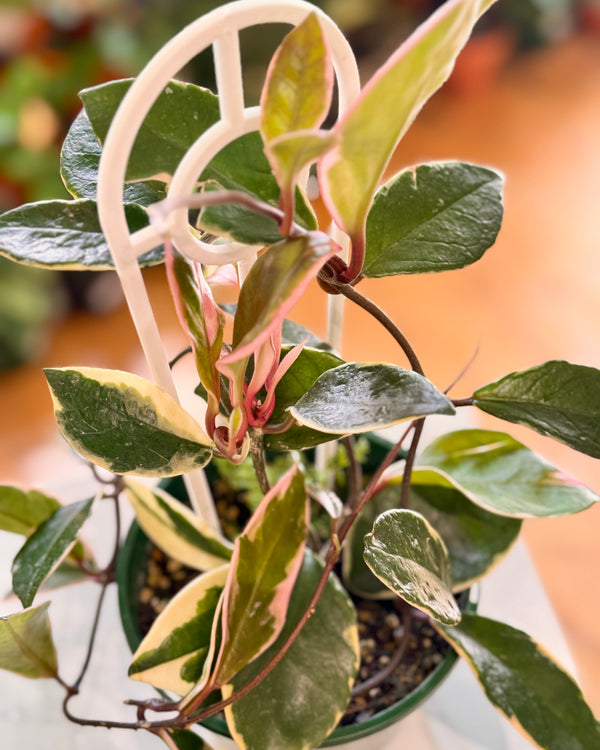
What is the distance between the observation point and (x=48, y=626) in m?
0.49

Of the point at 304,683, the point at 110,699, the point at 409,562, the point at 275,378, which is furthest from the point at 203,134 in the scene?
→ the point at 110,699

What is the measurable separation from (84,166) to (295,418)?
0.17 meters

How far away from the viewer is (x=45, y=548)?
1.55 feet

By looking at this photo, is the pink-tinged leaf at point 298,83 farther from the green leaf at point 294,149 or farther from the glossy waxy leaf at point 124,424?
the glossy waxy leaf at point 124,424

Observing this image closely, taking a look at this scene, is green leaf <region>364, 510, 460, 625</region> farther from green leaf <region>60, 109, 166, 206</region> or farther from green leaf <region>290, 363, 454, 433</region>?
green leaf <region>60, 109, 166, 206</region>

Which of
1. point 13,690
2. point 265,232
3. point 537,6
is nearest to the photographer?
point 265,232

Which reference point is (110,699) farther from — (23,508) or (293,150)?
(293,150)

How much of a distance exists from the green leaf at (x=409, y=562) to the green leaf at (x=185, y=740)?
0.19 m

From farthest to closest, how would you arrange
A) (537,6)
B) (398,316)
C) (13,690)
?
1. (537,6)
2. (398,316)
3. (13,690)

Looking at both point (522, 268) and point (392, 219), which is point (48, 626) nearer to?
point (392, 219)

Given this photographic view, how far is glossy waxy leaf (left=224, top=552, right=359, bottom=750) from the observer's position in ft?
1.47

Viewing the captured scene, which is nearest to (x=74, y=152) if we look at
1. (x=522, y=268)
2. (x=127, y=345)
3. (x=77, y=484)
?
(x=77, y=484)

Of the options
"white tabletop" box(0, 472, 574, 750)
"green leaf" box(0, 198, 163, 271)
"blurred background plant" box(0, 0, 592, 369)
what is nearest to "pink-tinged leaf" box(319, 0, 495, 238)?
"green leaf" box(0, 198, 163, 271)

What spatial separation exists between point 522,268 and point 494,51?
0.66 meters
